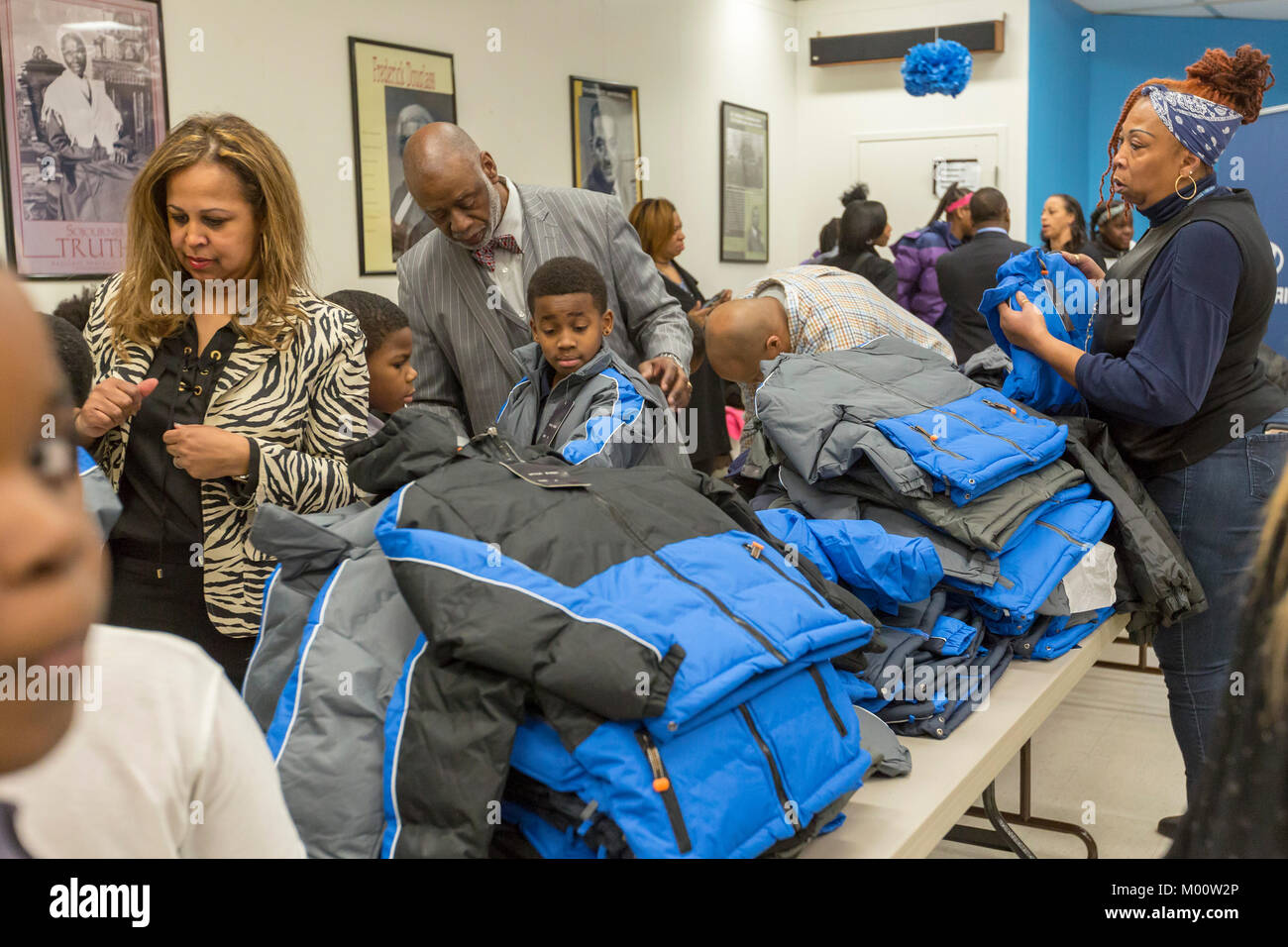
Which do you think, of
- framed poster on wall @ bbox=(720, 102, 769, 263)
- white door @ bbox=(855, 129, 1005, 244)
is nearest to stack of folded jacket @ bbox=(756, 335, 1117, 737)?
framed poster on wall @ bbox=(720, 102, 769, 263)

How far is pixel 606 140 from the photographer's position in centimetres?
654

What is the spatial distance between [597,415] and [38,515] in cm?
203

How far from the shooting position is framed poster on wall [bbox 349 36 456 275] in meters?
4.91

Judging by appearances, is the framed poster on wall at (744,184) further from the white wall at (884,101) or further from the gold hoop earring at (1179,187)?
the gold hoop earring at (1179,187)

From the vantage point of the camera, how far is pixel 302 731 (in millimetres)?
1321

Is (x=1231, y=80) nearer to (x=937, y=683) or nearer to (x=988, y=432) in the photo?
(x=988, y=432)

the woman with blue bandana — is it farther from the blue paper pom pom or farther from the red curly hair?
the blue paper pom pom

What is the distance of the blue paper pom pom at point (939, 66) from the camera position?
681cm

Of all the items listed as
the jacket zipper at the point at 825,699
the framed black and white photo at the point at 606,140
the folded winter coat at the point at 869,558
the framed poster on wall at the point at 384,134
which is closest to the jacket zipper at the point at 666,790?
the jacket zipper at the point at 825,699

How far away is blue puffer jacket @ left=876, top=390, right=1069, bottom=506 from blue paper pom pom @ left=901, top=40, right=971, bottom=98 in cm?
504

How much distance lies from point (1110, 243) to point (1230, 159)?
1291mm
